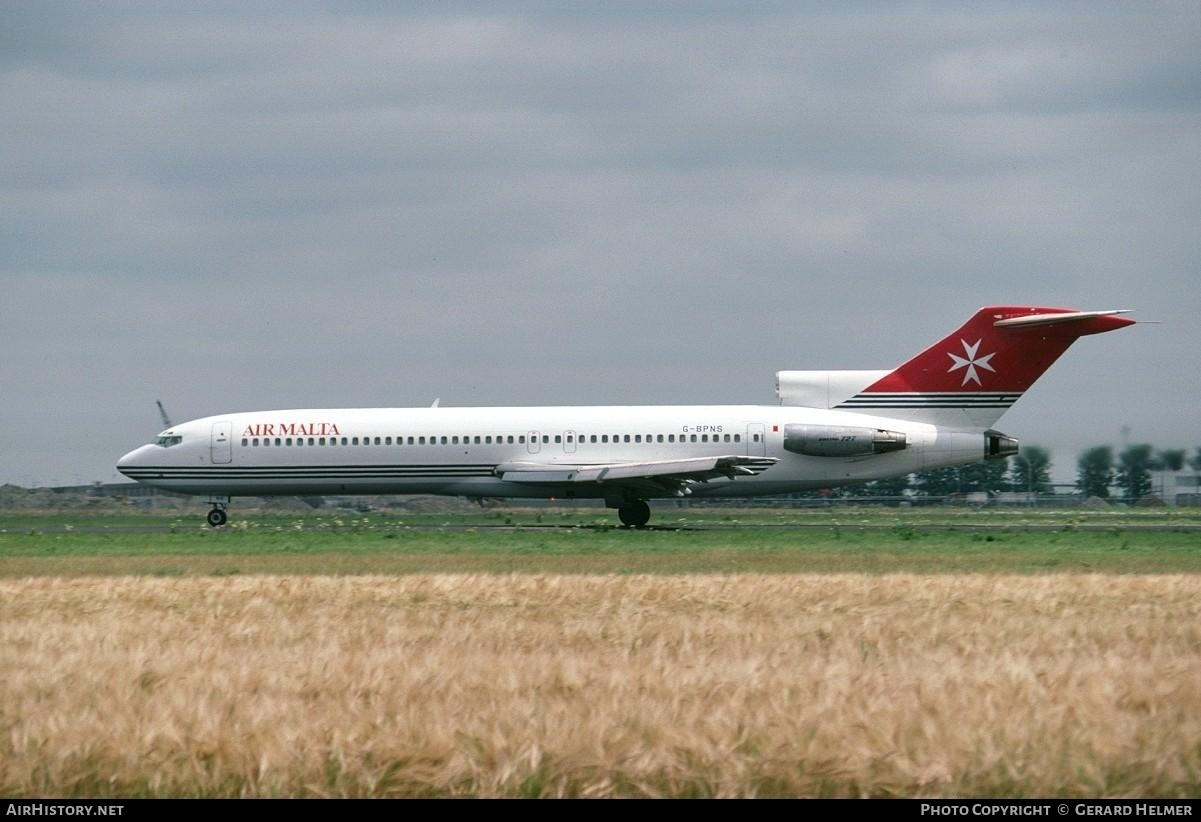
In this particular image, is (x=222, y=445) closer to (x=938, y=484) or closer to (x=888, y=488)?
(x=938, y=484)

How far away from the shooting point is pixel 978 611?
18422mm

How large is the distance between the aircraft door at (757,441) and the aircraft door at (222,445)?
16.0 metres

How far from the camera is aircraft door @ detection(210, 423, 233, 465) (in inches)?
1998

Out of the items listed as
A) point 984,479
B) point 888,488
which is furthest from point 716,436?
point 888,488

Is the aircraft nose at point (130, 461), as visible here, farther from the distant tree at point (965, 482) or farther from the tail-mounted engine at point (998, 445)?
the distant tree at point (965, 482)

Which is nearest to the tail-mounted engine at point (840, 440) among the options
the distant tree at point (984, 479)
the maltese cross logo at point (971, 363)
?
the maltese cross logo at point (971, 363)

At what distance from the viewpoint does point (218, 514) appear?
168 ft

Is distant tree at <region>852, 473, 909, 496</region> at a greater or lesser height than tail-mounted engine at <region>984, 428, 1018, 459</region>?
lesser

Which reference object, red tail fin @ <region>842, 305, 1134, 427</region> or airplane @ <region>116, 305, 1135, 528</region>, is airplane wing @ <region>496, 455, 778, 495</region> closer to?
airplane @ <region>116, 305, 1135, 528</region>

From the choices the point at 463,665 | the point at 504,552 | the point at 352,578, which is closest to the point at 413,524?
the point at 504,552

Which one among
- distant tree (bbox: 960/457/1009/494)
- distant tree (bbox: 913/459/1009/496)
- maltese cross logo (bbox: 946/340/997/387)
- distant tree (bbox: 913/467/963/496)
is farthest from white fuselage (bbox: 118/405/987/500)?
distant tree (bbox: 913/467/963/496)

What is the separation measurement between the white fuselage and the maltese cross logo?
5.55 feet

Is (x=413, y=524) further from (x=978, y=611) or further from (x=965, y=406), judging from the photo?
(x=978, y=611)

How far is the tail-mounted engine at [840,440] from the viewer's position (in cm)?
4741
